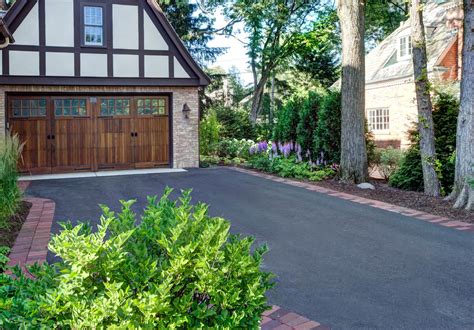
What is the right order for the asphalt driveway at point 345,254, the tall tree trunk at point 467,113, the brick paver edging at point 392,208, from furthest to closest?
the tall tree trunk at point 467,113 < the brick paver edging at point 392,208 < the asphalt driveway at point 345,254

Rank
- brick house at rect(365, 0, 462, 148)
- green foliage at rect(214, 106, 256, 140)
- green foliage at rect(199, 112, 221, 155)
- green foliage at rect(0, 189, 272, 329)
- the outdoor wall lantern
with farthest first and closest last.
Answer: green foliage at rect(214, 106, 256, 140) → brick house at rect(365, 0, 462, 148) → green foliage at rect(199, 112, 221, 155) → the outdoor wall lantern → green foliage at rect(0, 189, 272, 329)

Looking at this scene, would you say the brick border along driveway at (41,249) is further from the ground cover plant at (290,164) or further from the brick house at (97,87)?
the ground cover plant at (290,164)

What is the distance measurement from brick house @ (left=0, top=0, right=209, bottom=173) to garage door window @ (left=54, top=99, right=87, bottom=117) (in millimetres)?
27

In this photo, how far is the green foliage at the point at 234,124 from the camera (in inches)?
754

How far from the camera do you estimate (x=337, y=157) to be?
37.7 feet

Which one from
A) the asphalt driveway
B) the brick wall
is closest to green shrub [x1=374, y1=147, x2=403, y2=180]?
the asphalt driveway

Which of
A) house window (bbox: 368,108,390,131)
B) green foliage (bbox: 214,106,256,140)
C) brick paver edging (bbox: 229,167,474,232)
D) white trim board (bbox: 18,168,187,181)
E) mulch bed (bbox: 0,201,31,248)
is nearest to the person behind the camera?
mulch bed (bbox: 0,201,31,248)

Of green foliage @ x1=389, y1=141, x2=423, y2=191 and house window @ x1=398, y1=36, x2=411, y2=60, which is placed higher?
house window @ x1=398, y1=36, x2=411, y2=60

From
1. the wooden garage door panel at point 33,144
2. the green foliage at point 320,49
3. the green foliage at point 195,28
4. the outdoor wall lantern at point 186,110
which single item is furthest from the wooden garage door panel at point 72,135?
the green foliage at point 320,49

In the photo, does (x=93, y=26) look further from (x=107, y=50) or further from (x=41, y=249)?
(x=41, y=249)

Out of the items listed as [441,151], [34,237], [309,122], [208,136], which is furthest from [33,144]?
[441,151]

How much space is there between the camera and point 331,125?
11438 millimetres

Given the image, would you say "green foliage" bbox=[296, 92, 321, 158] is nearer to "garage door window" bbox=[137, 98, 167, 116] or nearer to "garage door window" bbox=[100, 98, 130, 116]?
"garage door window" bbox=[137, 98, 167, 116]

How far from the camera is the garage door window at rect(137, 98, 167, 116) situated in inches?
536
